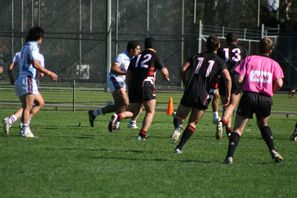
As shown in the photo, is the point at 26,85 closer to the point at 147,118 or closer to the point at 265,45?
the point at 147,118

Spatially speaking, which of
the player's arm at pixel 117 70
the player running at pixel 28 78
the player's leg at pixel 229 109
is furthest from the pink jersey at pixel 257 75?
the player's arm at pixel 117 70

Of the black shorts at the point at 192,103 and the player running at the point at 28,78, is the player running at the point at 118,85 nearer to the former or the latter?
the player running at the point at 28,78

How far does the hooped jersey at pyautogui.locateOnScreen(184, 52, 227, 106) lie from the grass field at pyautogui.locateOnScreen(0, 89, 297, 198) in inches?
38.6

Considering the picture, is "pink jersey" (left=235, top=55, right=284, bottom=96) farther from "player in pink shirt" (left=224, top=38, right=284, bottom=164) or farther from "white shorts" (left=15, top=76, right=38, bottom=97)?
"white shorts" (left=15, top=76, right=38, bottom=97)

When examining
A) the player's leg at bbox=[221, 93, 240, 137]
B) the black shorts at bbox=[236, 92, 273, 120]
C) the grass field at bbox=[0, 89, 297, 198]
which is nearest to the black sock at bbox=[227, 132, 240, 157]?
the grass field at bbox=[0, 89, 297, 198]

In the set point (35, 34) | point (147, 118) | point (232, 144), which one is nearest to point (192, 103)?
point (232, 144)

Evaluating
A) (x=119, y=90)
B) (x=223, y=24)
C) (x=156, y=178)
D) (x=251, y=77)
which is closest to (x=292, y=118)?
(x=119, y=90)

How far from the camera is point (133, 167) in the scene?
11.7 meters

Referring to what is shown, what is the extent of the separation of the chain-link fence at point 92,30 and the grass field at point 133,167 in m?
23.2

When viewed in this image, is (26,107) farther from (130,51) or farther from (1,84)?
(1,84)

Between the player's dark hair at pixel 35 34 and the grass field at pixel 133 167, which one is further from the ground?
the player's dark hair at pixel 35 34

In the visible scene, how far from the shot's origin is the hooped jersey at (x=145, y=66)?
53.2 ft

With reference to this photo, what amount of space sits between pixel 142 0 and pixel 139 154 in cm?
3137

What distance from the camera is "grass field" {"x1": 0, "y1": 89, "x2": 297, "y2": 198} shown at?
31.8 feet
